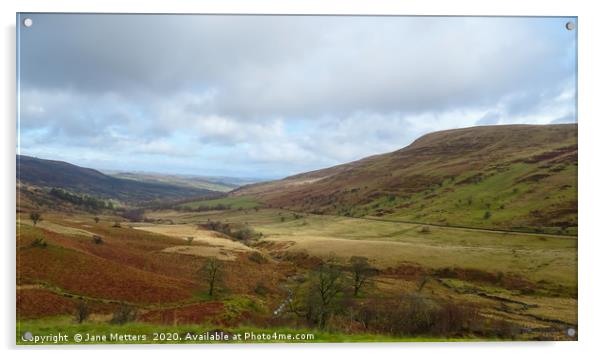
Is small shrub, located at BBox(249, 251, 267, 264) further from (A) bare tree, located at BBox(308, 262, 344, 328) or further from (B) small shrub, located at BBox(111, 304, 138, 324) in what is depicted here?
(B) small shrub, located at BBox(111, 304, 138, 324)

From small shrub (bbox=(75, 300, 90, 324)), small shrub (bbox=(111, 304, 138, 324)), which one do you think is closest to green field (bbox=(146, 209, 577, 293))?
small shrub (bbox=(111, 304, 138, 324))

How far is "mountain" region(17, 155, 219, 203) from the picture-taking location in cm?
550

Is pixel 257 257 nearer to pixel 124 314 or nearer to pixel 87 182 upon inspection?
pixel 124 314

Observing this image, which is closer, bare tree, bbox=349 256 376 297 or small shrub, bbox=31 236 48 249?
small shrub, bbox=31 236 48 249

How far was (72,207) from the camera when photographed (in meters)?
7.09

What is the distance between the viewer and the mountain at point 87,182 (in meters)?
5.50

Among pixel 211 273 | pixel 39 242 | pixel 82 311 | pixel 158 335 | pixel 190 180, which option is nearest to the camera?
pixel 158 335

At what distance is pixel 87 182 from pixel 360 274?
236 inches

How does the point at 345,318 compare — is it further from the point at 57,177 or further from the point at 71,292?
the point at 57,177

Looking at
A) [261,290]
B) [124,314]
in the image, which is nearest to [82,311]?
[124,314]

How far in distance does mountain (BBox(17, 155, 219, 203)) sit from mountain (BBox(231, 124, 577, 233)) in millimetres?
2874

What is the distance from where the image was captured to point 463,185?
45.5 ft
